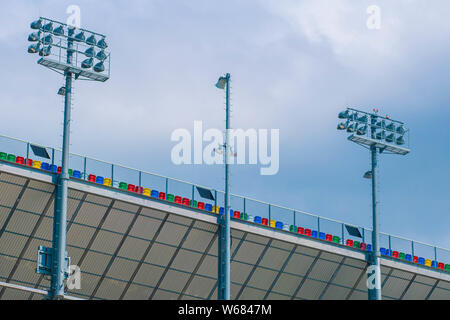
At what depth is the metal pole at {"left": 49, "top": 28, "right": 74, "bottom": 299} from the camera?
148ft

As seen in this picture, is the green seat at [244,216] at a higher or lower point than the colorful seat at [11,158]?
higher

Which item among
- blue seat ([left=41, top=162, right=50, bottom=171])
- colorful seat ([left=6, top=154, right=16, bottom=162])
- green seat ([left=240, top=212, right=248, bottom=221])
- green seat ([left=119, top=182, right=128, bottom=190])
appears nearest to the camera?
colorful seat ([left=6, top=154, right=16, bottom=162])

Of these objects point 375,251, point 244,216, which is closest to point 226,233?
point 244,216

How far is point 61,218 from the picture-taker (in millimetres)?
46500

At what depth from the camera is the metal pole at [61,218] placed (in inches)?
1775

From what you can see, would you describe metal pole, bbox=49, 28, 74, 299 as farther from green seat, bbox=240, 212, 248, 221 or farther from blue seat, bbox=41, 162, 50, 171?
green seat, bbox=240, 212, 248, 221

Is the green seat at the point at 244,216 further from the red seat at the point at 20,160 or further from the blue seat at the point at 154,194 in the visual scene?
the red seat at the point at 20,160

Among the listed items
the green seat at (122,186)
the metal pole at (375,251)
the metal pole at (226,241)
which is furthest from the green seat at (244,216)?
the metal pole at (375,251)

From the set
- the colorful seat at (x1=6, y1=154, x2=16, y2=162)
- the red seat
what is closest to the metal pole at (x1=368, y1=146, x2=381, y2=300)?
the red seat

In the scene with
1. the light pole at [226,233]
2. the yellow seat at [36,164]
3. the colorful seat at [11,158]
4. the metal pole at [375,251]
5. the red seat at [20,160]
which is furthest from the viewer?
the metal pole at [375,251]

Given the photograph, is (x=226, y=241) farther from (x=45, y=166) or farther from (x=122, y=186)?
(x=45, y=166)
